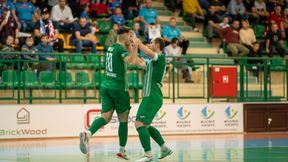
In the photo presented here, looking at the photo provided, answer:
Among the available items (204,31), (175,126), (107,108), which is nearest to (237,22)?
(204,31)

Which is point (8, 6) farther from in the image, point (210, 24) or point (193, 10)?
point (210, 24)

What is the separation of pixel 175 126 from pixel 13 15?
665 centimetres

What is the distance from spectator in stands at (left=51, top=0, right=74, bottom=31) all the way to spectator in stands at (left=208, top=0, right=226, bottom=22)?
7223 mm

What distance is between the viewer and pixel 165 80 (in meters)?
24.0

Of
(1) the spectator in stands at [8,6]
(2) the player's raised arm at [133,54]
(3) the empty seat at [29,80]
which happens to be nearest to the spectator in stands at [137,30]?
(1) the spectator in stands at [8,6]

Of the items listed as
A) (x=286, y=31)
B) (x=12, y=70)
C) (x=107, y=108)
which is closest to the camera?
(x=107, y=108)

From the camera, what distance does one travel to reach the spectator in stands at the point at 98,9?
2716cm

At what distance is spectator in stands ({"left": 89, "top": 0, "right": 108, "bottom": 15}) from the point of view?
2716 centimetres

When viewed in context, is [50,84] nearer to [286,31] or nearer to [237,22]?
[237,22]

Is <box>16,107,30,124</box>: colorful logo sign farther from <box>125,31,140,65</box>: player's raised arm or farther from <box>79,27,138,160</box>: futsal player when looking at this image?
<box>125,31,140,65</box>: player's raised arm

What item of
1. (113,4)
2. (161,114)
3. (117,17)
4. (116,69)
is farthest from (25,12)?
(116,69)

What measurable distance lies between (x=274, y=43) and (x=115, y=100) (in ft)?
55.1

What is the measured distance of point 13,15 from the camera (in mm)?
23922

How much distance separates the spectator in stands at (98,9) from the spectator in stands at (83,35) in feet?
7.24
